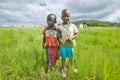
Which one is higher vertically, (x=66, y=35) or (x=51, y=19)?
(x=51, y=19)

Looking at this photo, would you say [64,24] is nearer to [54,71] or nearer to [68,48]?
[68,48]

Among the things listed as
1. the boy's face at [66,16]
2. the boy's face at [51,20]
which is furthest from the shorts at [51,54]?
the boy's face at [66,16]

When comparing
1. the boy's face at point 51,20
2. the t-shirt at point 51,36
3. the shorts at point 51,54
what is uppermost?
the boy's face at point 51,20

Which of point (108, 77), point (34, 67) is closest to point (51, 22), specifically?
point (34, 67)

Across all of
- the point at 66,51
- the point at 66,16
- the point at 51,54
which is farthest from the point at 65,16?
the point at 51,54

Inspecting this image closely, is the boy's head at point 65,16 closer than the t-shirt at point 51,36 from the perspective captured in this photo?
Yes

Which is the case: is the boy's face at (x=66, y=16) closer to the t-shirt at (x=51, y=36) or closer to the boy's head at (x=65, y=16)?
the boy's head at (x=65, y=16)

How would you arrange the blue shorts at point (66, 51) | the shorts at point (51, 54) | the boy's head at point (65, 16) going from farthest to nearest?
1. the shorts at point (51, 54)
2. the blue shorts at point (66, 51)
3. the boy's head at point (65, 16)

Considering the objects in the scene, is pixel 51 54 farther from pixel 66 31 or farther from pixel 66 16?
pixel 66 16

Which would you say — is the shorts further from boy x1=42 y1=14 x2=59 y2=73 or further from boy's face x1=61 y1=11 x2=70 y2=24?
boy's face x1=61 y1=11 x2=70 y2=24

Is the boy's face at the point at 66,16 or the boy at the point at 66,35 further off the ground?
the boy's face at the point at 66,16

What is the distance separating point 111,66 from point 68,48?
34.9 inches

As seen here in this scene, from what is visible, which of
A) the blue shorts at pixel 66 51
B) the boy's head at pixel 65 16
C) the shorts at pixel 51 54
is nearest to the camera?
the boy's head at pixel 65 16

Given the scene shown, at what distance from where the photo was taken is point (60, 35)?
3.96m
